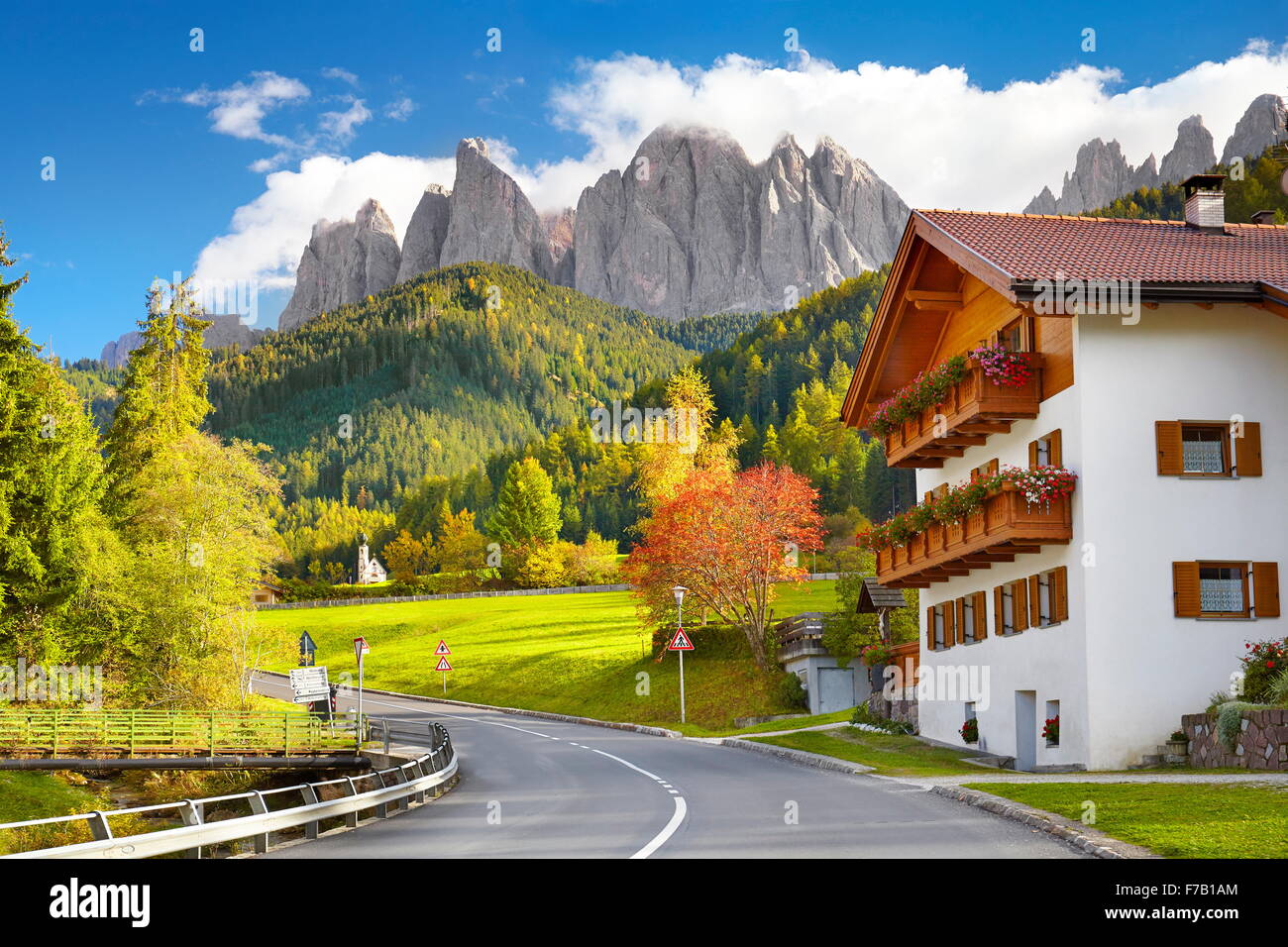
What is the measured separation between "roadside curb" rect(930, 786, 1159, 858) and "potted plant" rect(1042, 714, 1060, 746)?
802cm

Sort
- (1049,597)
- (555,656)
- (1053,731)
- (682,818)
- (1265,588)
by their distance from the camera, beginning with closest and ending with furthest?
(682,818) → (1265,588) → (1053,731) → (1049,597) → (555,656)

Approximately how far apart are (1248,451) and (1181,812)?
44.9ft

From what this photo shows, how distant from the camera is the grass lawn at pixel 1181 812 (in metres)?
12.5

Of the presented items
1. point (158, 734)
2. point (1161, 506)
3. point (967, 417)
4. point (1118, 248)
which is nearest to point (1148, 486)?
point (1161, 506)

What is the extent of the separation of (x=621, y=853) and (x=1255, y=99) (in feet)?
704

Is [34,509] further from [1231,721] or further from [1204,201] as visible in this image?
[1231,721]

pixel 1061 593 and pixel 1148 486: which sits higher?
pixel 1148 486

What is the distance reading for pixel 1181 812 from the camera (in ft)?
51.0

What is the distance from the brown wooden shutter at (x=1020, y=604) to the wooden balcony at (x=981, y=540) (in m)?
0.72

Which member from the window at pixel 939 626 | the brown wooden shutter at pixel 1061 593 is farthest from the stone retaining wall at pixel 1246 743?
the window at pixel 939 626

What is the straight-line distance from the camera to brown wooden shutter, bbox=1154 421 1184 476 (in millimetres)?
26875

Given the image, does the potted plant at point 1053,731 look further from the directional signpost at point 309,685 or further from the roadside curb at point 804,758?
the directional signpost at point 309,685

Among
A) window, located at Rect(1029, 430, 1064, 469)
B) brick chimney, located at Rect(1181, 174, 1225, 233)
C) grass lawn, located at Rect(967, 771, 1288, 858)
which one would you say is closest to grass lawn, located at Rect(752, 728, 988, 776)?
grass lawn, located at Rect(967, 771, 1288, 858)
